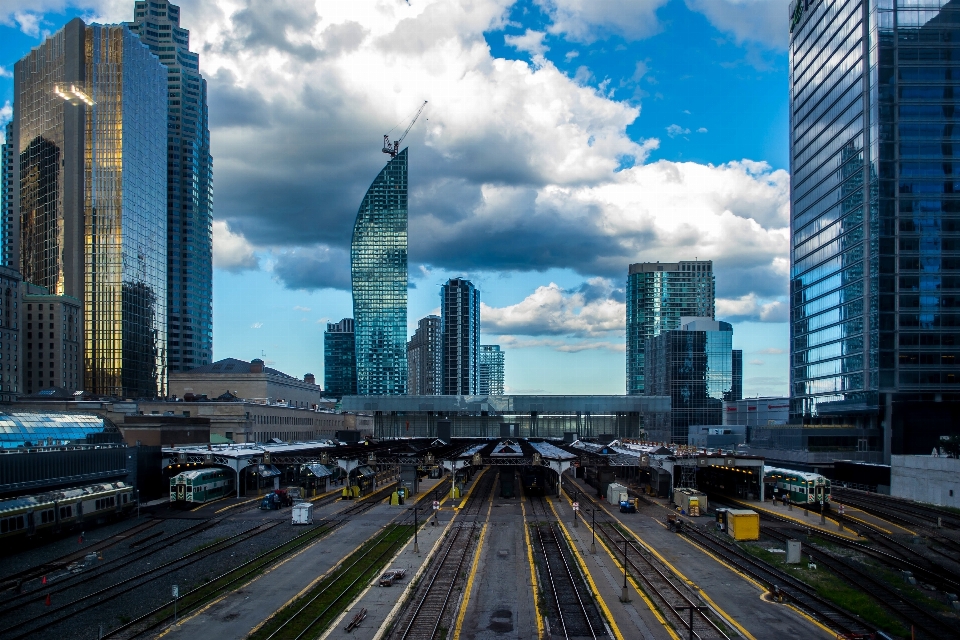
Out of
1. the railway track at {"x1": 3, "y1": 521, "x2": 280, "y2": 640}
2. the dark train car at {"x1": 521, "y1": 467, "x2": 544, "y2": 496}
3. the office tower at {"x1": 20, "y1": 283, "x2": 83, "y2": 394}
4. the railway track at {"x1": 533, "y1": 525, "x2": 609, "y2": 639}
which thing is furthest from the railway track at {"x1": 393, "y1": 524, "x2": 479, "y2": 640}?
the office tower at {"x1": 20, "y1": 283, "x2": 83, "y2": 394}

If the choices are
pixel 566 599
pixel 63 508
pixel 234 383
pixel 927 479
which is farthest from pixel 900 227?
pixel 234 383

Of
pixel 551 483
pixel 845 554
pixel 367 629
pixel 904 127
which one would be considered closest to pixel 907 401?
pixel 904 127

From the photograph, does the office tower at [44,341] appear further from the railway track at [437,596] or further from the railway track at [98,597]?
the railway track at [437,596]

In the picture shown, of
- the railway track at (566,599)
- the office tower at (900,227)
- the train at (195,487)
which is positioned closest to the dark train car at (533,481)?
the railway track at (566,599)

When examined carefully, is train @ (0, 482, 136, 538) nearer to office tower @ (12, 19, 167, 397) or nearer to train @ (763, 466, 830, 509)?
train @ (763, 466, 830, 509)

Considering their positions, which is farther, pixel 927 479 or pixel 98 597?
pixel 927 479

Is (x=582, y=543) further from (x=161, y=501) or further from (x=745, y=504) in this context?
(x=161, y=501)

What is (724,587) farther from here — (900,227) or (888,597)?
(900,227)
